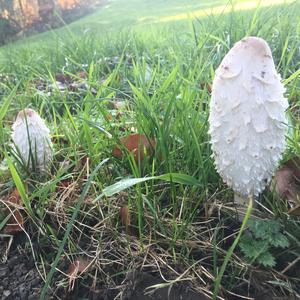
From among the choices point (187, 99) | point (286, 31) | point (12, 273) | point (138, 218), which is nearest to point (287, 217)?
point (138, 218)

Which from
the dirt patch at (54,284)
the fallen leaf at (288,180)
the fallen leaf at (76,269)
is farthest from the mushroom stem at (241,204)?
the fallen leaf at (76,269)

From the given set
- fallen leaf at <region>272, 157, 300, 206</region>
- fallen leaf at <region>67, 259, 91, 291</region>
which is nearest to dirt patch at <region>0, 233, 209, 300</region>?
fallen leaf at <region>67, 259, 91, 291</region>

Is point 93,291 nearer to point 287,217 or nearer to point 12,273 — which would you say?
point 12,273

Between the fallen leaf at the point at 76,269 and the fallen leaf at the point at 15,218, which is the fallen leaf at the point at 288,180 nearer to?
the fallen leaf at the point at 76,269

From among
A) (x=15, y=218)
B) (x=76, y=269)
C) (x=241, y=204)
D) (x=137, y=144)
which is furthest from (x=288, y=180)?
(x=15, y=218)

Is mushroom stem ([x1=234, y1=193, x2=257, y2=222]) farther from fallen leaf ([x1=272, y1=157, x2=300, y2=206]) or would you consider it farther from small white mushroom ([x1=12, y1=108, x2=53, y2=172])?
small white mushroom ([x1=12, y1=108, x2=53, y2=172])
